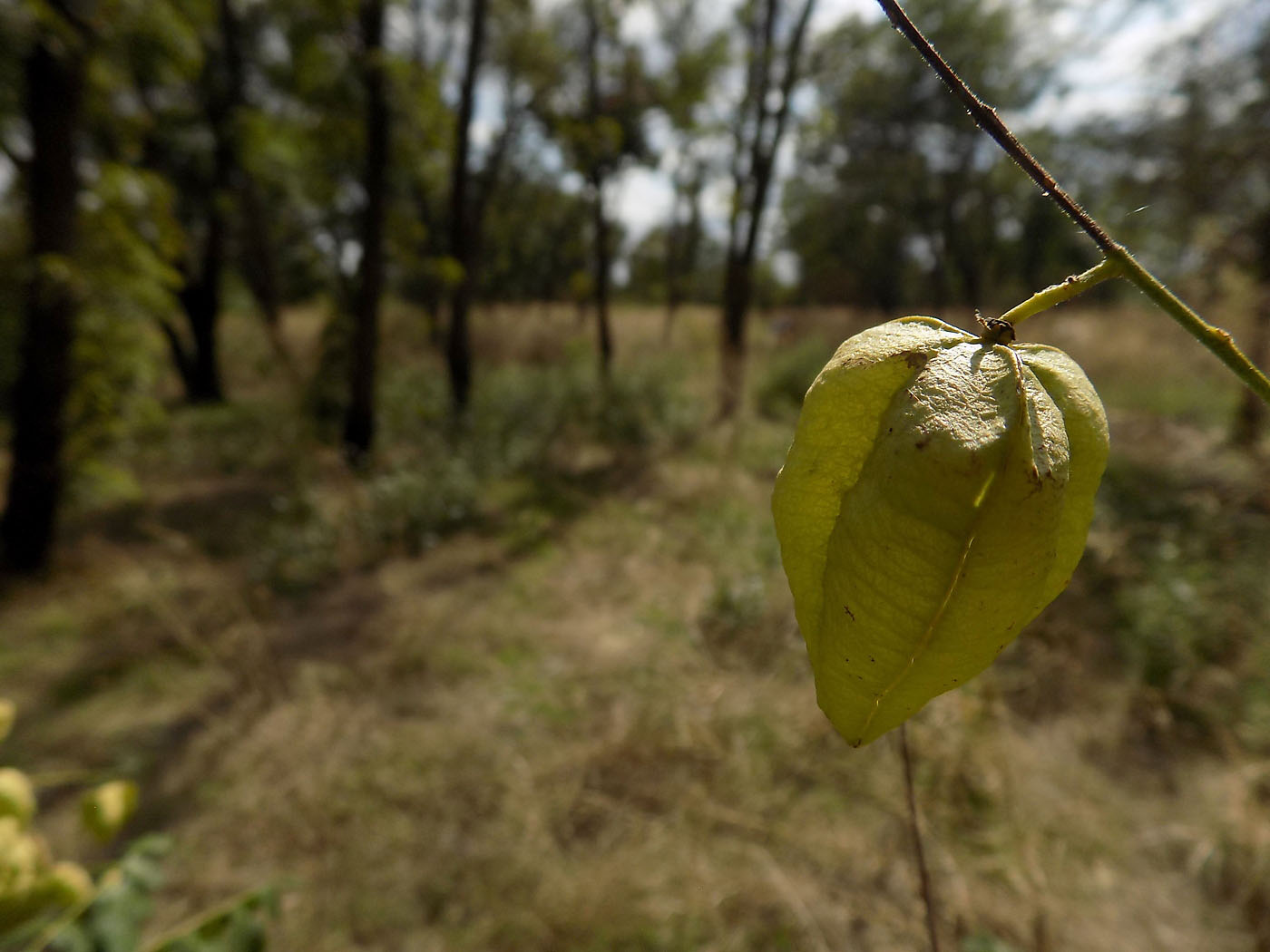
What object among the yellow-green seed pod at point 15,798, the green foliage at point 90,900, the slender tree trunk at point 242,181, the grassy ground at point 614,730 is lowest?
the grassy ground at point 614,730

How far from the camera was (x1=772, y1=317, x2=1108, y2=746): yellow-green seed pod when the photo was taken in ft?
0.97

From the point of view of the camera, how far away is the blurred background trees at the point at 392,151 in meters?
3.62

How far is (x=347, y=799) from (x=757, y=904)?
4.57 feet

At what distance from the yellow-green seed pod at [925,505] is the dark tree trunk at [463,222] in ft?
20.2

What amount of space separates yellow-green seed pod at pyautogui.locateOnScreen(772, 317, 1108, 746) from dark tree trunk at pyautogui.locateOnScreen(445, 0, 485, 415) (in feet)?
20.2

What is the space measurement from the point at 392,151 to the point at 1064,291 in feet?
20.9

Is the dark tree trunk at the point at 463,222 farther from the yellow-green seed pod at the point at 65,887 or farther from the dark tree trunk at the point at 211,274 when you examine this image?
the yellow-green seed pod at the point at 65,887

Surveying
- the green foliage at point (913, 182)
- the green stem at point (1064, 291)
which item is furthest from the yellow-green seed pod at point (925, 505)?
the green foliage at point (913, 182)

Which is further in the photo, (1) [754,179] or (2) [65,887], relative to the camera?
(1) [754,179]

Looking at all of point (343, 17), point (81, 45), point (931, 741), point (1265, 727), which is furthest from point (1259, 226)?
point (81, 45)

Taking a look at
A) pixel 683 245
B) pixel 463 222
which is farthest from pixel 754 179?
pixel 683 245

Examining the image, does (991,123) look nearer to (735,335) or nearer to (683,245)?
(735,335)

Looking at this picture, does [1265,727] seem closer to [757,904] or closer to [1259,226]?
[757,904]

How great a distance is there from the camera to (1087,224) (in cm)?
29
